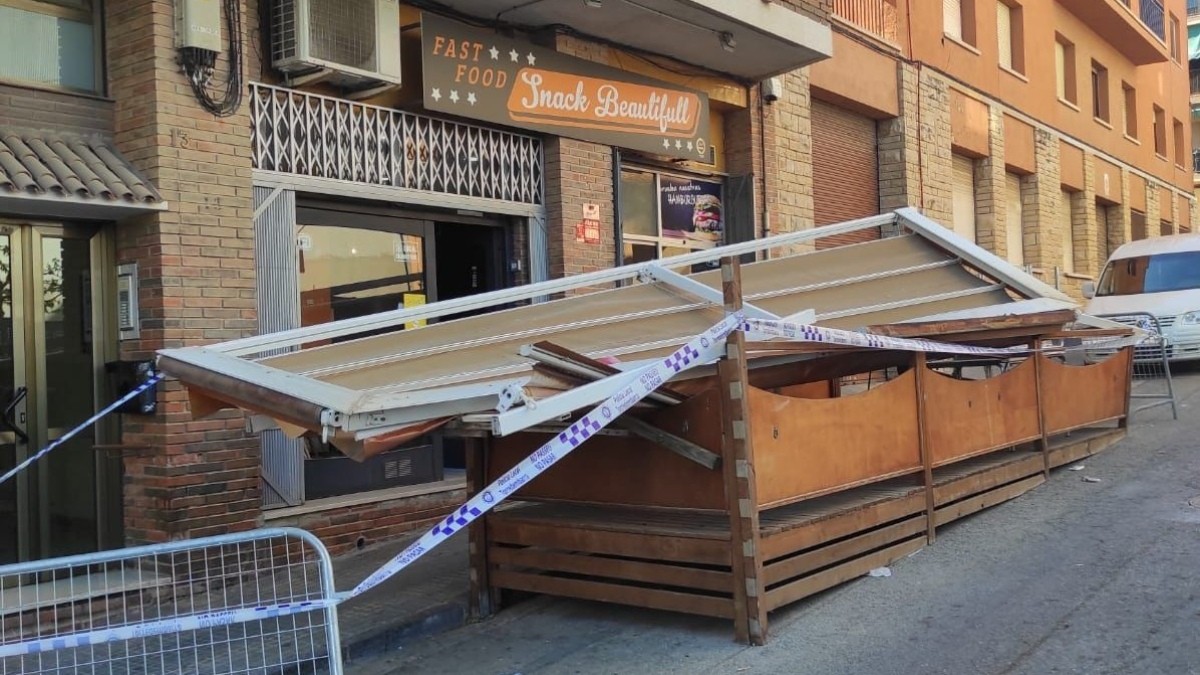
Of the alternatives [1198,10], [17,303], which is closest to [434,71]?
[17,303]

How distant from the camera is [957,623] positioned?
A: 5.17 m

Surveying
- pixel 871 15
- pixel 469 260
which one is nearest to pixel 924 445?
pixel 469 260

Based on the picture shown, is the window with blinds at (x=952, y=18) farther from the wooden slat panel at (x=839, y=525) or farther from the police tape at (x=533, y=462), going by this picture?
the wooden slat panel at (x=839, y=525)

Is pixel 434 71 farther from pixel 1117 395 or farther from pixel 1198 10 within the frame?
pixel 1198 10

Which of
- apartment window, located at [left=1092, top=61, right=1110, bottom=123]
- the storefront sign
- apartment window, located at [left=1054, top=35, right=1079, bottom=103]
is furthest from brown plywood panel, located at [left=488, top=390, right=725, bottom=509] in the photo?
apartment window, located at [left=1092, top=61, right=1110, bottom=123]

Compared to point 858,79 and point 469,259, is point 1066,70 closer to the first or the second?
point 858,79

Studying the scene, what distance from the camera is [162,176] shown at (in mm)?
6516

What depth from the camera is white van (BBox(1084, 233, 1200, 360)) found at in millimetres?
13742

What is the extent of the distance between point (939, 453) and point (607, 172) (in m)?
4.52

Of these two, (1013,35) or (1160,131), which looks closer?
(1013,35)

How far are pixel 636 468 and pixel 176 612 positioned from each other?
8.71 feet

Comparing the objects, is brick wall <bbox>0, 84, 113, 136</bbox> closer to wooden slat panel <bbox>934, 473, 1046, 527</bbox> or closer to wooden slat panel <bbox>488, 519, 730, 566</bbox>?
wooden slat panel <bbox>488, 519, 730, 566</bbox>

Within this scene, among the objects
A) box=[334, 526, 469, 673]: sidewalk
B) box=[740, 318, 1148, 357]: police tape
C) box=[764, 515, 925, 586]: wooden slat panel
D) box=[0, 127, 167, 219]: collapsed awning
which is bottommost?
box=[334, 526, 469, 673]: sidewalk

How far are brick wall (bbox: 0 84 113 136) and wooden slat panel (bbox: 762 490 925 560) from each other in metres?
4.85
